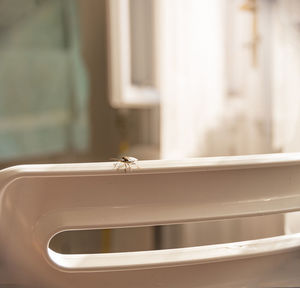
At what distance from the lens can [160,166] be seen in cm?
31

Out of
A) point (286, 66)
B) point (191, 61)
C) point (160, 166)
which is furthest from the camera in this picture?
point (191, 61)

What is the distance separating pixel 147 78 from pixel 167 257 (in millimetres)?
765

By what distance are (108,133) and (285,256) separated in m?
0.89

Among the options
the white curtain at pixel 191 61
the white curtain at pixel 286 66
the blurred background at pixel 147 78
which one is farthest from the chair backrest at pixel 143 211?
the white curtain at pixel 191 61

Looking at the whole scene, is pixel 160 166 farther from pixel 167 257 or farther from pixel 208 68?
pixel 208 68

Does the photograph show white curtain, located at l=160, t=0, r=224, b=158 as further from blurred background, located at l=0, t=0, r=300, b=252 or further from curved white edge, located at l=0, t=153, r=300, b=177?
curved white edge, located at l=0, t=153, r=300, b=177

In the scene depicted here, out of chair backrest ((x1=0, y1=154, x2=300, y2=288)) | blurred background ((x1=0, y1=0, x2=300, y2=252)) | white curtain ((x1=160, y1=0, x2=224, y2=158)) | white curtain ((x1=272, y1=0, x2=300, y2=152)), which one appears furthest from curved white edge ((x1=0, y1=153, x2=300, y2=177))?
white curtain ((x1=160, y1=0, x2=224, y2=158))

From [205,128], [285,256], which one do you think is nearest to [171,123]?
[205,128]

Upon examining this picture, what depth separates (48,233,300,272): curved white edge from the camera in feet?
1.07

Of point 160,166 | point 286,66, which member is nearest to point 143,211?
point 160,166

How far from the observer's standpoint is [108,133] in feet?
3.90

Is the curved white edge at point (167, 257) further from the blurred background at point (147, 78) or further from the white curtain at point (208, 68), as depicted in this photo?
the white curtain at point (208, 68)

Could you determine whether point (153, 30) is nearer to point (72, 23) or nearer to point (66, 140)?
point (72, 23)

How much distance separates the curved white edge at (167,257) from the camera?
326mm
